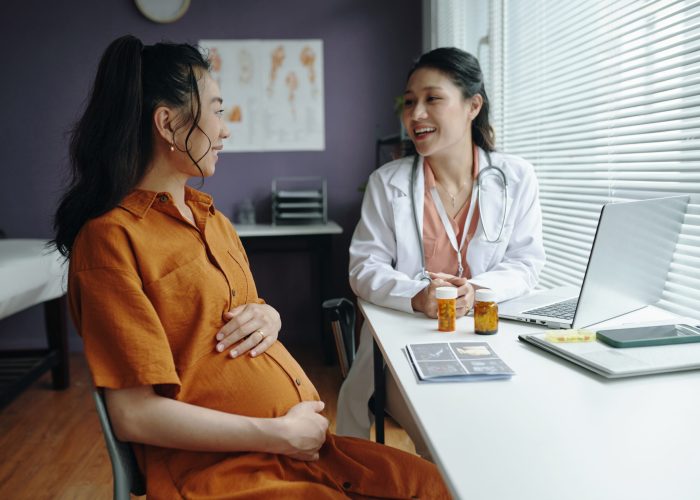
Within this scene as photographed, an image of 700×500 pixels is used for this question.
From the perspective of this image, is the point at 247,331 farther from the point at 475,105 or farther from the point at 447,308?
the point at 475,105

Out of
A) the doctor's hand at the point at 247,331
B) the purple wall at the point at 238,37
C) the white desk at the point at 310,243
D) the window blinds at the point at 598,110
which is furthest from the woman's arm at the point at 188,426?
the purple wall at the point at 238,37

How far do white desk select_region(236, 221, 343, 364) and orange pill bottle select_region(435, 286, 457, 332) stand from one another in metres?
2.17

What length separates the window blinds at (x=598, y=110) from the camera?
1.49 metres

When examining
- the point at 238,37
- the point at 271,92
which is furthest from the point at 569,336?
the point at 238,37

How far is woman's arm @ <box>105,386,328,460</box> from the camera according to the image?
0.96m

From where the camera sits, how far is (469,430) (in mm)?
856

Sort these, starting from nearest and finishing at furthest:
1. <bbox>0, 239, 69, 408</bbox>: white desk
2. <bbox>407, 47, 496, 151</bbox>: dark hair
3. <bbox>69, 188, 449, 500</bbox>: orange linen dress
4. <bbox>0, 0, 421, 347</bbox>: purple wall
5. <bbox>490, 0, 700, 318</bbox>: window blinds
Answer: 1. <bbox>69, 188, 449, 500</bbox>: orange linen dress
2. <bbox>490, 0, 700, 318</bbox>: window blinds
3. <bbox>407, 47, 496, 151</bbox>: dark hair
4. <bbox>0, 239, 69, 408</bbox>: white desk
5. <bbox>0, 0, 421, 347</bbox>: purple wall

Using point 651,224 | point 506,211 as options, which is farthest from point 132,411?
point 506,211

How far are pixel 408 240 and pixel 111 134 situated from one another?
1032mm

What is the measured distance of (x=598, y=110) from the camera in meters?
1.89

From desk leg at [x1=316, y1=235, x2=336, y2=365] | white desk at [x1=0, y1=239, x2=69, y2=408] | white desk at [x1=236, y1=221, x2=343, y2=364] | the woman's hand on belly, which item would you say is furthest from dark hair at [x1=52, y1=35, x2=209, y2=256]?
desk leg at [x1=316, y1=235, x2=336, y2=365]

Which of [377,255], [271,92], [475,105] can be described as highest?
[271,92]

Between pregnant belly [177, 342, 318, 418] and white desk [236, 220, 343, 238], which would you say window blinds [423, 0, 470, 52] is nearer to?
white desk [236, 220, 343, 238]

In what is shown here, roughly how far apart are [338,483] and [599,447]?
48 centimetres
